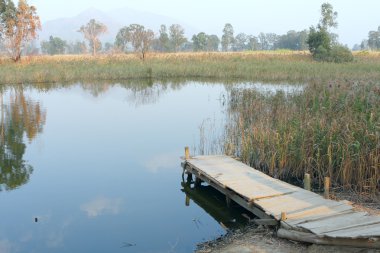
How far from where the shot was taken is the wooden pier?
13.9 ft

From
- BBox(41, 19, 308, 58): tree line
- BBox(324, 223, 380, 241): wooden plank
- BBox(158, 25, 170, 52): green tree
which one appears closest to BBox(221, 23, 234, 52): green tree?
BBox(41, 19, 308, 58): tree line

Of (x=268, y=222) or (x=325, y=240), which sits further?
(x=268, y=222)

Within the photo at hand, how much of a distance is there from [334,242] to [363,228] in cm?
38

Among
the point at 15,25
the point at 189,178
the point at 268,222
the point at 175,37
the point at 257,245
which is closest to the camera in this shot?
the point at 257,245

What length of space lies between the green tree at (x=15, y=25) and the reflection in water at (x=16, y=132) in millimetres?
14278

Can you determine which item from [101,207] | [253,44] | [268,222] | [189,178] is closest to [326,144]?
[268,222]

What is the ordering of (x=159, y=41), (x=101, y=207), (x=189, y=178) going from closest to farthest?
(x=101, y=207) → (x=189, y=178) → (x=159, y=41)

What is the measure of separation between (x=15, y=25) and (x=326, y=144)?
3146 cm

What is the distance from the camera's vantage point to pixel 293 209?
17.1 ft

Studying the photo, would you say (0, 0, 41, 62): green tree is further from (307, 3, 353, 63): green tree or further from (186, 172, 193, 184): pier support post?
(186, 172, 193, 184): pier support post

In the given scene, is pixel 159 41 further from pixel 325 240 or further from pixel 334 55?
pixel 325 240

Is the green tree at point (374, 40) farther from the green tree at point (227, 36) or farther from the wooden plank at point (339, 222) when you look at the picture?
the wooden plank at point (339, 222)

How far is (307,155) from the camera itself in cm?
721

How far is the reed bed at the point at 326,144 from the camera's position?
6.44 meters
